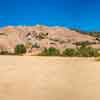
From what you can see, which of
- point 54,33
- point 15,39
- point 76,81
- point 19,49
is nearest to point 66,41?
point 54,33

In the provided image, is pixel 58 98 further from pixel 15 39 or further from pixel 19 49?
pixel 15 39

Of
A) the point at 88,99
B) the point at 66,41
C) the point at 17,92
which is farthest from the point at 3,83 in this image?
the point at 66,41

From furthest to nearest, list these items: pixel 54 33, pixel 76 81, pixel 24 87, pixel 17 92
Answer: pixel 54 33 < pixel 76 81 < pixel 24 87 < pixel 17 92

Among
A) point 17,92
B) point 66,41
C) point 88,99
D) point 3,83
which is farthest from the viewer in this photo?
point 66,41

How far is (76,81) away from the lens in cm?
1100

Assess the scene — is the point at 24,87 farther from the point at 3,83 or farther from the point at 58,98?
the point at 58,98

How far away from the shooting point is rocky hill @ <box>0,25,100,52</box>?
209ft

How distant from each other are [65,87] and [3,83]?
88.1 inches

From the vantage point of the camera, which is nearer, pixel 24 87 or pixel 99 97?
pixel 99 97

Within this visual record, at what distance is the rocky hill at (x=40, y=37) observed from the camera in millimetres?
63594

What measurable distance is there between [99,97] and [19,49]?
39.8 m

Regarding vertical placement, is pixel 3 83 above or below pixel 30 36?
below

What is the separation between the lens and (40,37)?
71.1 m

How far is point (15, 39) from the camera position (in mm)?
67250
